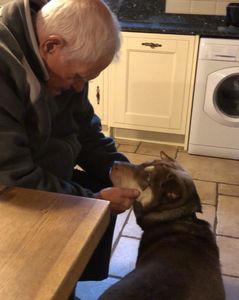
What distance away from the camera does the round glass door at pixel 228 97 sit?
3.09 meters

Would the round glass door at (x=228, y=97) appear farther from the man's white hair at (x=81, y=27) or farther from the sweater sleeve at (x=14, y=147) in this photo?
the sweater sleeve at (x=14, y=147)

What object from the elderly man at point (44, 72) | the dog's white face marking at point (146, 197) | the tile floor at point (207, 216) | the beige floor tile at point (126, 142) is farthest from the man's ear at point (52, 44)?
the beige floor tile at point (126, 142)

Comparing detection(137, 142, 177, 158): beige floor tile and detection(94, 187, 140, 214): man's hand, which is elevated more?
detection(94, 187, 140, 214): man's hand

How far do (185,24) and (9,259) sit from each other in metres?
2.95

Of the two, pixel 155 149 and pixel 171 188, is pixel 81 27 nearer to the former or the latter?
pixel 171 188

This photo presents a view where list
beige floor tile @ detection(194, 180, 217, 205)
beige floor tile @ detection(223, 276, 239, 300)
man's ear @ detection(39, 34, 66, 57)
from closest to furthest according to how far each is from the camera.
Result: man's ear @ detection(39, 34, 66, 57) < beige floor tile @ detection(223, 276, 239, 300) < beige floor tile @ detection(194, 180, 217, 205)

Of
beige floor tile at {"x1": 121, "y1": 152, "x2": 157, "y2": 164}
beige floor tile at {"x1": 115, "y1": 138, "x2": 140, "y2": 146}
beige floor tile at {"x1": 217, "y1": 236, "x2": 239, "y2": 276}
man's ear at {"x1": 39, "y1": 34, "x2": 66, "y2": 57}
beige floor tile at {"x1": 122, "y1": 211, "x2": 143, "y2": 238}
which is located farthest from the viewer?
beige floor tile at {"x1": 115, "y1": 138, "x2": 140, "y2": 146}

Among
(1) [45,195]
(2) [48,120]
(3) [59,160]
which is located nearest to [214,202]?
(3) [59,160]

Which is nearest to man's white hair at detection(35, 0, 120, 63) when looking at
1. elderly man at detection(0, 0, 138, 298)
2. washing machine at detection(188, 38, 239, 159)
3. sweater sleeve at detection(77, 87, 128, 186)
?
elderly man at detection(0, 0, 138, 298)

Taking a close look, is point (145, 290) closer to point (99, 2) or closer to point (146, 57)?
point (99, 2)

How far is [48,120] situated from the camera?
1135 mm

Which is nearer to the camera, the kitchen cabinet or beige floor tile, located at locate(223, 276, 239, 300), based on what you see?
beige floor tile, located at locate(223, 276, 239, 300)

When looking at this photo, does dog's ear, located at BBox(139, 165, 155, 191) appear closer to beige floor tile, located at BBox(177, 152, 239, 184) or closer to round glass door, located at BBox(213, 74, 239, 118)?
beige floor tile, located at BBox(177, 152, 239, 184)

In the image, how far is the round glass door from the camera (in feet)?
10.1
